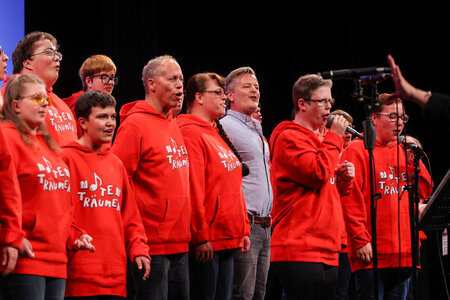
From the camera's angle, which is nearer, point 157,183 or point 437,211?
point 157,183

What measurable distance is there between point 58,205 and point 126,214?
0.48 metres

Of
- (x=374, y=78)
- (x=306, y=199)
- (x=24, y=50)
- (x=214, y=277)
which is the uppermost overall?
(x=24, y=50)

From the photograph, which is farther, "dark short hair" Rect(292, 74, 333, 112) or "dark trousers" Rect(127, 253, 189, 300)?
"dark short hair" Rect(292, 74, 333, 112)

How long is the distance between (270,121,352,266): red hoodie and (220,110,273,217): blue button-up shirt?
0.41 metres

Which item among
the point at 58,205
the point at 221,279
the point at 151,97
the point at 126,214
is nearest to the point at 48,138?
the point at 58,205

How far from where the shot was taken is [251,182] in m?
4.08

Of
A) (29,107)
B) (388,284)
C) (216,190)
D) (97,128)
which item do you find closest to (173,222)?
(216,190)

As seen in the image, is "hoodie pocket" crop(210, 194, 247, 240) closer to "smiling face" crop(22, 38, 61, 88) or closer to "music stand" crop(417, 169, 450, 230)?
"music stand" crop(417, 169, 450, 230)

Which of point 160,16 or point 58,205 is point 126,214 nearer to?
point 58,205

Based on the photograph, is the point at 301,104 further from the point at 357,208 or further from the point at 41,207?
the point at 41,207

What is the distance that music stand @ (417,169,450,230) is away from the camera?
11.7 ft

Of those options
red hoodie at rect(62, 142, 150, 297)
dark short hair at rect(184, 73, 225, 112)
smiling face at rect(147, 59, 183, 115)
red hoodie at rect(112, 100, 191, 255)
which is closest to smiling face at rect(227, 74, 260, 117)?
dark short hair at rect(184, 73, 225, 112)

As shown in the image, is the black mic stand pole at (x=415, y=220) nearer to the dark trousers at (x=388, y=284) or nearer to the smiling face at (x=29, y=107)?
the dark trousers at (x=388, y=284)

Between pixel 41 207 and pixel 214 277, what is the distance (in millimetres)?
1257
